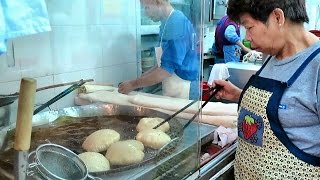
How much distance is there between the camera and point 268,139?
3.06 ft

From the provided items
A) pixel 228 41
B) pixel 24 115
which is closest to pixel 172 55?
pixel 24 115

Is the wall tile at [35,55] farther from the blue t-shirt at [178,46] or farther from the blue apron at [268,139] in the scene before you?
the blue apron at [268,139]

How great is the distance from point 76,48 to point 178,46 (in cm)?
59

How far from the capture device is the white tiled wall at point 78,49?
3.97 feet

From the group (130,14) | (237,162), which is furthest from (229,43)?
(237,162)

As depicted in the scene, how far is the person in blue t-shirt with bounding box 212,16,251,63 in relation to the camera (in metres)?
3.54

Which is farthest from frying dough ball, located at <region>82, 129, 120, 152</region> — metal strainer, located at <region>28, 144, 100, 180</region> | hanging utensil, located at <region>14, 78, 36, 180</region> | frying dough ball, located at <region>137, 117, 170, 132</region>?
hanging utensil, located at <region>14, 78, 36, 180</region>

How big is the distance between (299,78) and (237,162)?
14.9 inches

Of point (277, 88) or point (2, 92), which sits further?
point (2, 92)

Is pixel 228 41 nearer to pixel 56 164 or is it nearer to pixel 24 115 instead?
pixel 56 164

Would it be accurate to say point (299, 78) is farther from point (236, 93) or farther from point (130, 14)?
point (130, 14)

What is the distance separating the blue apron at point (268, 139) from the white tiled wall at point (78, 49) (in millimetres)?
765

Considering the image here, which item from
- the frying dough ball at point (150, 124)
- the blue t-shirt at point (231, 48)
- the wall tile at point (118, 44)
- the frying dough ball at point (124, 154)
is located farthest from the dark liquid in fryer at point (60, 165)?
the blue t-shirt at point (231, 48)

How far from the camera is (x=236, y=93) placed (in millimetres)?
1251
